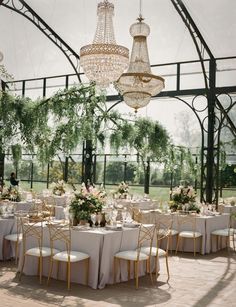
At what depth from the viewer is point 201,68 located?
13008 millimetres

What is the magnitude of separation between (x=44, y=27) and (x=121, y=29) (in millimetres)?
2664

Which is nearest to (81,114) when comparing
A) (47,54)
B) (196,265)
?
(47,54)

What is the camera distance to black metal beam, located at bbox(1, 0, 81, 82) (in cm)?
1274

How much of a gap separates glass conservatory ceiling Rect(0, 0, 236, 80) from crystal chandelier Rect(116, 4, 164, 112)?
3.90 meters

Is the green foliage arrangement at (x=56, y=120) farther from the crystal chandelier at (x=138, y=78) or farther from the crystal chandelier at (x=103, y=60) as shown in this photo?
the crystal chandelier at (x=103, y=60)

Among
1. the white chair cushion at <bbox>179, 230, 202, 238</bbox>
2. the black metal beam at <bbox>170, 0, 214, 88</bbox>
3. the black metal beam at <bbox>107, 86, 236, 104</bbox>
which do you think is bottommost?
the white chair cushion at <bbox>179, 230, 202, 238</bbox>

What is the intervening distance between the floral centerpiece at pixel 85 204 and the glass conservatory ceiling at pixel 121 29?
247 inches

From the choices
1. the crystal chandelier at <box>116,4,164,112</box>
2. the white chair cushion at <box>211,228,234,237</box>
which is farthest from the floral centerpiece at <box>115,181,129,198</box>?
the crystal chandelier at <box>116,4,164,112</box>

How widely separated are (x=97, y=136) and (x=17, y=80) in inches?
196

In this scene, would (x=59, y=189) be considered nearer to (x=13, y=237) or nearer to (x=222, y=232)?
(x=222, y=232)

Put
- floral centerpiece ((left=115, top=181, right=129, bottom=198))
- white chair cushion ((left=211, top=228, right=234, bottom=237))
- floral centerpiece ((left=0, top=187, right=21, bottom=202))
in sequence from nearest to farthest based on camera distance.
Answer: white chair cushion ((left=211, top=228, right=234, bottom=237)) → floral centerpiece ((left=0, top=187, right=21, bottom=202)) → floral centerpiece ((left=115, top=181, right=129, bottom=198))

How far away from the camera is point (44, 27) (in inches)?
542

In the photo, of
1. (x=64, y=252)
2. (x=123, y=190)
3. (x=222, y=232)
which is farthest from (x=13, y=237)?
(x=123, y=190)

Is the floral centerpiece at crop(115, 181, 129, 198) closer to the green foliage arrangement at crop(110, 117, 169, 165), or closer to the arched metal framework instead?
the green foliage arrangement at crop(110, 117, 169, 165)
